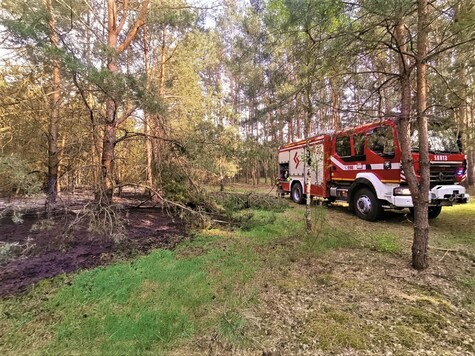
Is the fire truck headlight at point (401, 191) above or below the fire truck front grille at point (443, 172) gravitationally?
below

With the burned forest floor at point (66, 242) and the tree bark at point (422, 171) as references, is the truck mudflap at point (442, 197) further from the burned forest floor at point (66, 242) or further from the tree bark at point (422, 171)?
the burned forest floor at point (66, 242)

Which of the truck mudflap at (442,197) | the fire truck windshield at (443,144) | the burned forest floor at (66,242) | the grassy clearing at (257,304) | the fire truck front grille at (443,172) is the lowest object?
the grassy clearing at (257,304)

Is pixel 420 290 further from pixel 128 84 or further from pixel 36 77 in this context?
pixel 36 77

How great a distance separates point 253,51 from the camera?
16.2ft

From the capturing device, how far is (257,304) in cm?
267

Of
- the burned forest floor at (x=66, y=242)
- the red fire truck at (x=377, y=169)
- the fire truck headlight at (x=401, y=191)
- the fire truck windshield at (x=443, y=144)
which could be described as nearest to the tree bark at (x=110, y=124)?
the burned forest floor at (x=66, y=242)

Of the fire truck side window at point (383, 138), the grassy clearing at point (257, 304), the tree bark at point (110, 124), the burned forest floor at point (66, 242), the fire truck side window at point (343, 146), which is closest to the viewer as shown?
the grassy clearing at point (257, 304)

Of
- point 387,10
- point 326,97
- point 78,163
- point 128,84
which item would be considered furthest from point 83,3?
point 387,10

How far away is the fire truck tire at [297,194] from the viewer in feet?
31.8

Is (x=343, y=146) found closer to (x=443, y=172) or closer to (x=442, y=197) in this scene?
(x=443, y=172)

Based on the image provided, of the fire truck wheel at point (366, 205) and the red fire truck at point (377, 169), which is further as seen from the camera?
the fire truck wheel at point (366, 205)

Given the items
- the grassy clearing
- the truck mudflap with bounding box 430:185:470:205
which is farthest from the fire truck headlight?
the grassy clearing

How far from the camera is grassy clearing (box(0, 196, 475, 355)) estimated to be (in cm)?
205

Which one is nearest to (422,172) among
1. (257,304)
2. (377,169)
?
(257,304)
